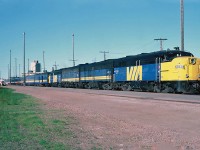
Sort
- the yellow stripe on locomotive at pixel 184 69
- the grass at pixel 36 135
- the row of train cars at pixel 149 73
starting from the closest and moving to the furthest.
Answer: the grass at pixel 36 135
the yellow stripe on locomotive at pixel 184 69
the row of train cars at pixel 149 73

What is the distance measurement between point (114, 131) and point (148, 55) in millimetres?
23619

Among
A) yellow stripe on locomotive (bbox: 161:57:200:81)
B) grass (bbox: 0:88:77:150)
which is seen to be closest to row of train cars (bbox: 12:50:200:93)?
yellow stripe on locomotive (bbox: 161:57:200:81)

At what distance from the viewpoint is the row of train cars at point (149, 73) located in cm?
2614

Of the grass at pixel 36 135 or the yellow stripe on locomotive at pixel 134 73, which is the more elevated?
the yellow stripe on locomotive at pixel 134 73

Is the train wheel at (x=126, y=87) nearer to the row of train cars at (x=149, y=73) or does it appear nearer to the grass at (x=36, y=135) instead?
the row of train cars at (x=149, y=73)

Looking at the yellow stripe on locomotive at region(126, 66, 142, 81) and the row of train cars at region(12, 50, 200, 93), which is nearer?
the row of train cars at region(12, 50, 200, 93)

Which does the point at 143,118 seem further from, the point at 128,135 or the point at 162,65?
the point at 162,65

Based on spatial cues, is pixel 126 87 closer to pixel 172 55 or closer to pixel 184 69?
pixel 172 55

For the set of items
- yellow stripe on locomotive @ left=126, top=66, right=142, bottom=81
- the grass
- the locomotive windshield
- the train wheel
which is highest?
the locomotive windshield

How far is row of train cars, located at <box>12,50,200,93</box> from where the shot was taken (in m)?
26.1

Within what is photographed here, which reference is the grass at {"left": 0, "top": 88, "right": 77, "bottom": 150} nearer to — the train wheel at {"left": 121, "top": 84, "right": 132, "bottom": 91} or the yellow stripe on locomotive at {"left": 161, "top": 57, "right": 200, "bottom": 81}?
the yellow stripe on locomotive at {"left": 161, "top": 57, "right": 200, "bottom": 81}

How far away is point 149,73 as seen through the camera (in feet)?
103

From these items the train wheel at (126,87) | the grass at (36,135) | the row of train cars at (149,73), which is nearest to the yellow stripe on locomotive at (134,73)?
the row of train cars at (149,73)

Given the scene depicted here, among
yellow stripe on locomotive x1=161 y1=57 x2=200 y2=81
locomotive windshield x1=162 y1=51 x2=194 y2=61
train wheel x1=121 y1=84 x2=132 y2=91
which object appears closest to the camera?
yellow stripe on locomotive x1=161 y1=57 x2=200 y2=81
